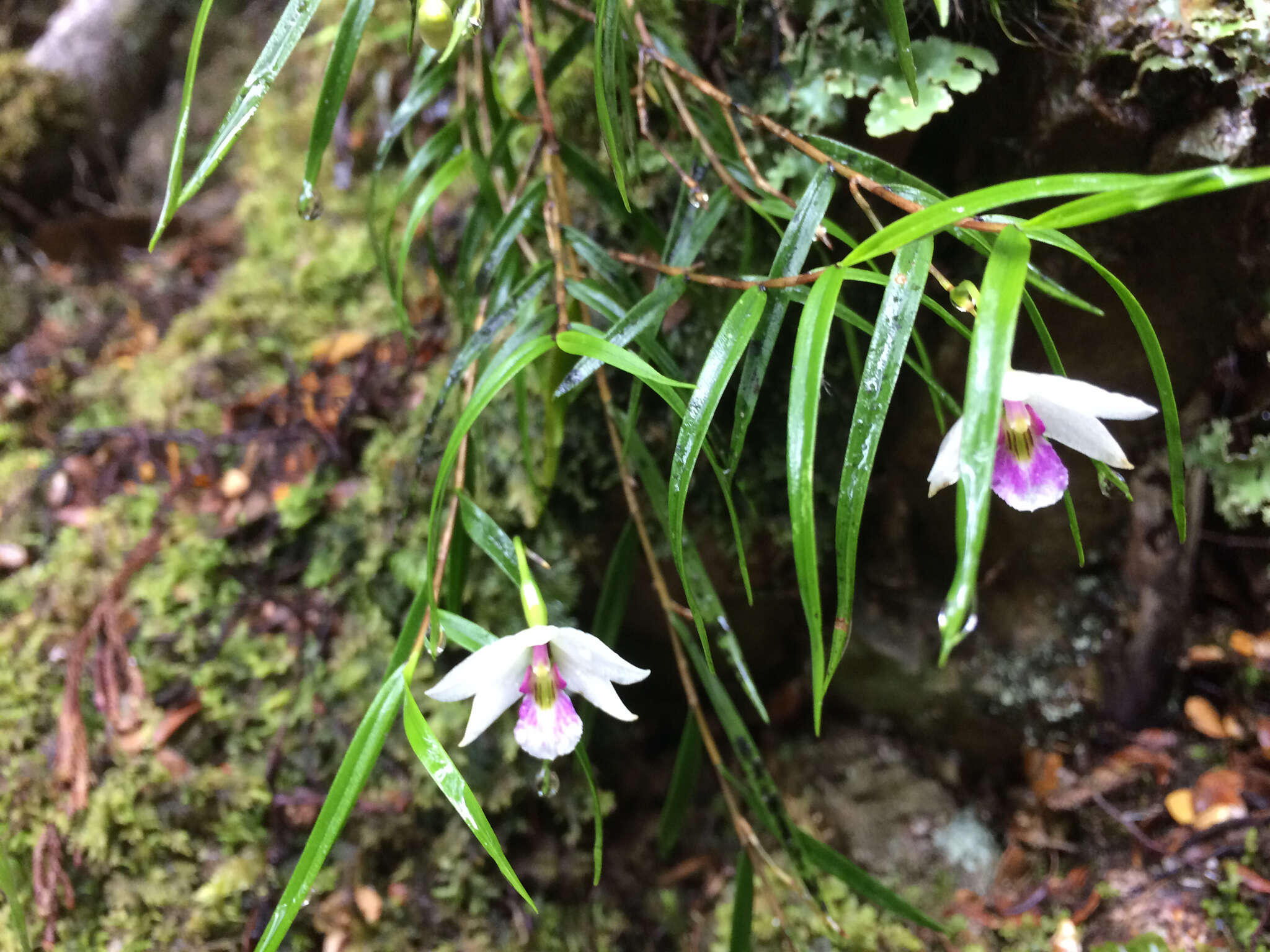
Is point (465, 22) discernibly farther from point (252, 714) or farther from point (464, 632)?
point (252, 714)

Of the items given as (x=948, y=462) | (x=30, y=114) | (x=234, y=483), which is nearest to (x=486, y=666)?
(x=948, y=462)

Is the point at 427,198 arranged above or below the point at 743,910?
above

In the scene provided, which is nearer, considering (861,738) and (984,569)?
(984,569)

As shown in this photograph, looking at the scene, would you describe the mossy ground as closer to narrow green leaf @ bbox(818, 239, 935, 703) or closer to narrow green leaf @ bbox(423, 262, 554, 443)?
narrow green leaf @ bbox(423, 262, 554, 443)

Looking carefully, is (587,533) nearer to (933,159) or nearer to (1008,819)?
(933,159)

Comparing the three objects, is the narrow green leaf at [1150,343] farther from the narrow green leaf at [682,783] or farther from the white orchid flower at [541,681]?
the narrow green leaf at [682,783]

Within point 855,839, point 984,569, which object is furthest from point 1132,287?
point 855,839
